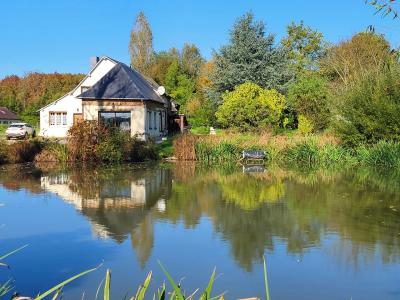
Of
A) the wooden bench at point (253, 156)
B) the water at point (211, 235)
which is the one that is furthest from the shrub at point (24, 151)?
the wooden bench at point (253, 156)

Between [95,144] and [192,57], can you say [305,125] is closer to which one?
[95,144]

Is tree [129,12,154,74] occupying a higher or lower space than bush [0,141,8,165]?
higher

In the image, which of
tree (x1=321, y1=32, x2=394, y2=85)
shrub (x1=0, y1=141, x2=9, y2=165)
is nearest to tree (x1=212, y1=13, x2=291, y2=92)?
tree (x1=321, y1=32, x2=394, y2=85)

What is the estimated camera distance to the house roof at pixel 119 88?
33.3 meters

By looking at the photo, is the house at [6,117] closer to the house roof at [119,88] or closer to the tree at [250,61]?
the house roof at [119,88]

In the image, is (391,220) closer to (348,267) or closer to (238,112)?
(348,267)

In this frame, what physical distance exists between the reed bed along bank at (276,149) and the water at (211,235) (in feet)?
27.9

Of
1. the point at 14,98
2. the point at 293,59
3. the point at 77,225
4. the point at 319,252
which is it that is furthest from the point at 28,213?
the point at 14,98

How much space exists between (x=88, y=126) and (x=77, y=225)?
15.6 metres

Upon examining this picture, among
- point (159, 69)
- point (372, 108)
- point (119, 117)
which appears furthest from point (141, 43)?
point (372, 108)

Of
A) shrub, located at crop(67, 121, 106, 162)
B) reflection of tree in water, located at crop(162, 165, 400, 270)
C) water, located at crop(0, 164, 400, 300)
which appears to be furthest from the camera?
shrub, located at crop(67, 121, 106, 162)

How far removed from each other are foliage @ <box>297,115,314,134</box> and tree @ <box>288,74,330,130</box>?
1.21 feet

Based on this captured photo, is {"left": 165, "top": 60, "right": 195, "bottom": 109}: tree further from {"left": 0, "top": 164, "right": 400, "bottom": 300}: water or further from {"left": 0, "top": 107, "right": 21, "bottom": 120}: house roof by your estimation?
{"left": 0, "top": 164, "right": 400, "bottom": 300}: water

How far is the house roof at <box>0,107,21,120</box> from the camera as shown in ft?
192
